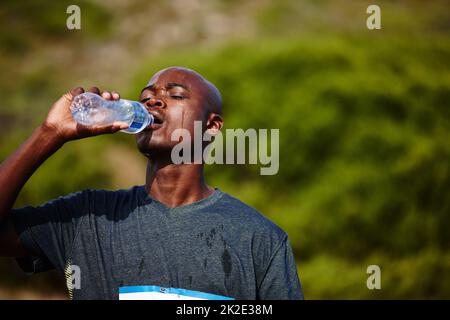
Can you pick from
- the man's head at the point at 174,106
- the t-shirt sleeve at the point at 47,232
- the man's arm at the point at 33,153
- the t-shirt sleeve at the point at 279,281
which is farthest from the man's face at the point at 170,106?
the t-shirt sleeve at the point at 279,281

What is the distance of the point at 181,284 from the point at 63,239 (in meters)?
0.43

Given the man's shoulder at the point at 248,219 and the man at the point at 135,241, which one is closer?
the man at the point at 135,241

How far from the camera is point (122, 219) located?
7.65 ft

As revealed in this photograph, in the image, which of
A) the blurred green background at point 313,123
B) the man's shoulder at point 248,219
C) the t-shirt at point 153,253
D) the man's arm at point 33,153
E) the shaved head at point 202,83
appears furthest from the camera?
the blurred green background at point 313,123

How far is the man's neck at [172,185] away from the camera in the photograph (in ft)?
8.02

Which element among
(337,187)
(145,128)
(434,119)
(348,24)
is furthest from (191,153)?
(348,24)

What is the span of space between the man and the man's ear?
25cm

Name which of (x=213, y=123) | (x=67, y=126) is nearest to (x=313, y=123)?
(x=213, y=123)

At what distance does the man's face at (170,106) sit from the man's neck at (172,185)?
0.23ft

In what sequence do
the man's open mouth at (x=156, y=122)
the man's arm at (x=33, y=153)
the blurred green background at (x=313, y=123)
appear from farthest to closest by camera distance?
the blurred green background at (x=313, y=123)
the man's open mouth at (x=156, y=122)
the man's arm at (x=33, y=153)

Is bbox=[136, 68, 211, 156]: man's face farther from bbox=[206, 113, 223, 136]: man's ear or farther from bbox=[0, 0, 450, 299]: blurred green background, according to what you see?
bbox=[0, 0, 450, 299]: blurred green background

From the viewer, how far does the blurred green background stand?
554cm

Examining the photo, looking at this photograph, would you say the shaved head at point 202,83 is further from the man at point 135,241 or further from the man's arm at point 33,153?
the man's arm at point 33,153

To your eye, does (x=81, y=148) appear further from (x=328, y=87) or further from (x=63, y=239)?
(x=63, y=239)
